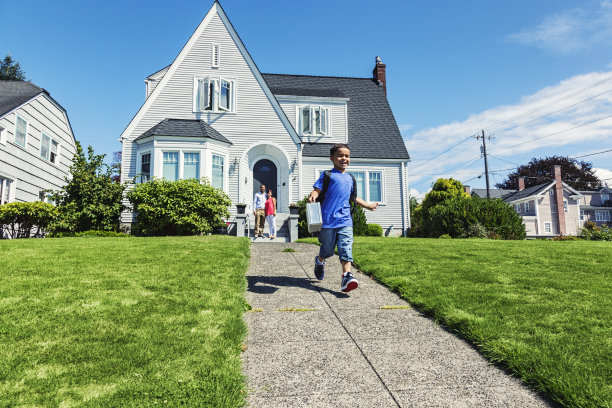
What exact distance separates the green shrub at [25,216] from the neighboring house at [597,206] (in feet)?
202

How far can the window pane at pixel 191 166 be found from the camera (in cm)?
1609

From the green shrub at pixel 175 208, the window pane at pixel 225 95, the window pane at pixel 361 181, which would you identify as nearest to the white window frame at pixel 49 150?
the green shrub at pixel 175 208

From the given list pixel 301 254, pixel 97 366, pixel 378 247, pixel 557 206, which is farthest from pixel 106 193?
pixel 557 206

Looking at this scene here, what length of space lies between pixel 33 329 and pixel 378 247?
7.05 metres

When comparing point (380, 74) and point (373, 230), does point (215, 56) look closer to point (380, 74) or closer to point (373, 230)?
point (373, 230)

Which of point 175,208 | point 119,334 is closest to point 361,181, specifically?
point 175,208

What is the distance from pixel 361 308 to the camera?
462 cm

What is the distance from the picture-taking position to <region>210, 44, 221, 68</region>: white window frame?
17984 mm

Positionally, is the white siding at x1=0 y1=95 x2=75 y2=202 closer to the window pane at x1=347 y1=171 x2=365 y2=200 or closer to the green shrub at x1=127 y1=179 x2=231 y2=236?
the green shrub at x1=127 y1=179 x2=231 y2=236

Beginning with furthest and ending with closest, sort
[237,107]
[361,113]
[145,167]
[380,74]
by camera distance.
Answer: [380,74], [361,113], [237,107], [145,167]

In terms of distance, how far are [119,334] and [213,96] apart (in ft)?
51.3

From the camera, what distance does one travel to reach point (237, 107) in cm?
1789

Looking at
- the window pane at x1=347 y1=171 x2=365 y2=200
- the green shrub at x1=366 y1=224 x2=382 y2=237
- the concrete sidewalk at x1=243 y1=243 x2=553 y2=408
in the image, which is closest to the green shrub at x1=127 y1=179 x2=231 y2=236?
the green shrub at x1=366 y1=224 x2=382 y2=237

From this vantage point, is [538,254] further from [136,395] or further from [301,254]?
[136,395]
